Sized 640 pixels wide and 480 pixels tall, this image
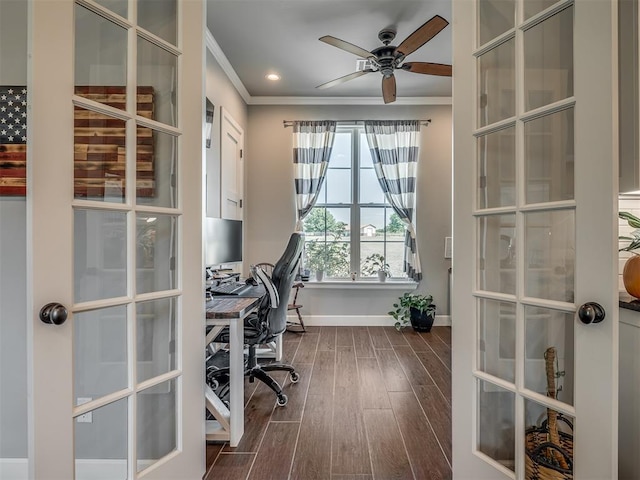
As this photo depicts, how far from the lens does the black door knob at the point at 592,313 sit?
973mm

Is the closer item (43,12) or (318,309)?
(43,12)

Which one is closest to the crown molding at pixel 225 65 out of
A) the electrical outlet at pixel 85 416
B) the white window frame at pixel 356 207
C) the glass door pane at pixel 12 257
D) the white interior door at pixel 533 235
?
the white window frame at pixel 356 207

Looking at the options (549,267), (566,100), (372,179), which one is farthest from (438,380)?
(372,179)

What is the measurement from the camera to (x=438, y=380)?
2.59 m

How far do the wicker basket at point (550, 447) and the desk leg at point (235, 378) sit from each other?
1.38m

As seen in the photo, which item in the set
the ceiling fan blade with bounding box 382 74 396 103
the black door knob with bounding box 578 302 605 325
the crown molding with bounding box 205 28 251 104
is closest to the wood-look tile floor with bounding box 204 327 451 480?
the black door knob with bounding box 578 302 605 325

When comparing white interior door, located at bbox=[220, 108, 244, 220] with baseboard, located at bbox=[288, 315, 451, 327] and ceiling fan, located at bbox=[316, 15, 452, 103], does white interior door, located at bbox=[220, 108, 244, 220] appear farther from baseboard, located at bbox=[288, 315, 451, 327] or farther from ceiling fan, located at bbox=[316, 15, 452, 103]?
baseboard, located at bbox=[288, 315, 451, 327]

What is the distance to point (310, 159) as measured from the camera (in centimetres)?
411

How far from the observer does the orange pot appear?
1.25 meters

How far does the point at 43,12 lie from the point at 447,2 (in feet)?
8.38

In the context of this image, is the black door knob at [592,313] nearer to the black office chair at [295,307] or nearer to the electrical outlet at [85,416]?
the electrical outlet at [85,416]

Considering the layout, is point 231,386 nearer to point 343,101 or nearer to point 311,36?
point 311,36

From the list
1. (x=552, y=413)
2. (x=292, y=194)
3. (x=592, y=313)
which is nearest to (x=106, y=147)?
(x=592, y=313)

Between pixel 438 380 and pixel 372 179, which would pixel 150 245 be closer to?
pixel 438 380
